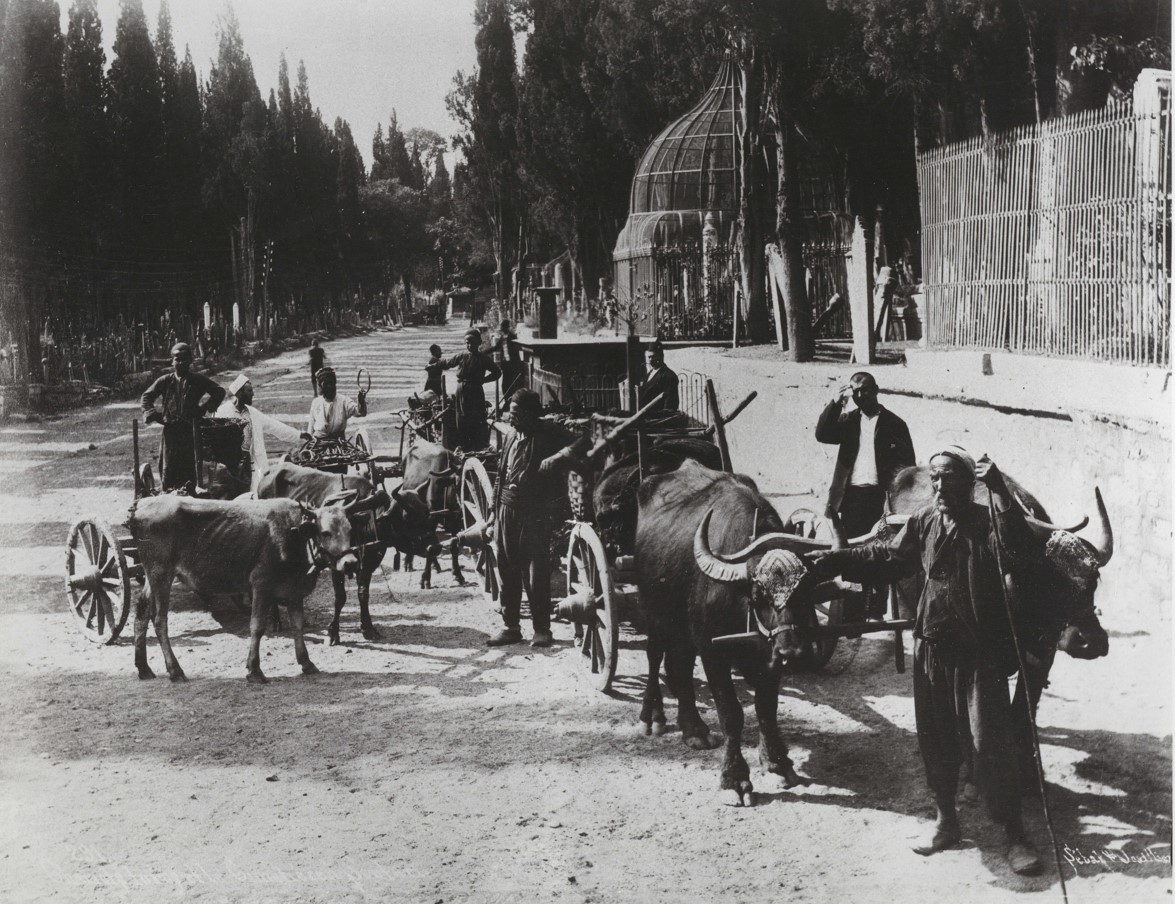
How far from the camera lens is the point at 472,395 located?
1322 cm

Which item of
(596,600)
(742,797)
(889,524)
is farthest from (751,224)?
(742,797)

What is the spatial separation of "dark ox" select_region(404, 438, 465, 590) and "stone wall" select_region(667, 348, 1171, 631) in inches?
133

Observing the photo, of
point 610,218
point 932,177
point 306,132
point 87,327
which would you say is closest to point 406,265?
point 87,327

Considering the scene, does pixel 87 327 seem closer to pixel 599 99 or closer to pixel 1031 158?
pixel 599 99

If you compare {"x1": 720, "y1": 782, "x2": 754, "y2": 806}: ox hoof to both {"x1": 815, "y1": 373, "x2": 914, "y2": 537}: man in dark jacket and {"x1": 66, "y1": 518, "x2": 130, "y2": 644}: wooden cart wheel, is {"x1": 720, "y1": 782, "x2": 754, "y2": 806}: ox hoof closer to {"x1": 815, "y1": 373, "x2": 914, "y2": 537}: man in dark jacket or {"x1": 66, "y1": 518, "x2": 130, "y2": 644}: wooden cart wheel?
{"x1": 815, "y1": 373, "x2": 914, "y2": 537}: man in dark jacket

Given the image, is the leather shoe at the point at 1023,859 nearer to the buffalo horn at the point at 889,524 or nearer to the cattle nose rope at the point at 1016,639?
the cattle nose rope at the point at 1016,639

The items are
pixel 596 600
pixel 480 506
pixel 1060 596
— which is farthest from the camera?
pixel 480 506

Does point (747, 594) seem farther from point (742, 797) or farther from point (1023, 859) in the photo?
point (1023, 859)

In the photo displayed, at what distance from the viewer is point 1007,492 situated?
195 inches

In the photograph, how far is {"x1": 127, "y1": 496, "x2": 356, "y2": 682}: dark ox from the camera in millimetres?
8266

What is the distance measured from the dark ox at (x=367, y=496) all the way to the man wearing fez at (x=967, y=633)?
5355mm

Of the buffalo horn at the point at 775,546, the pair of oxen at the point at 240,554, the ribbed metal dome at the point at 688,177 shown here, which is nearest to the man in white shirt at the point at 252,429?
the pair of oxen at the point at 240,554

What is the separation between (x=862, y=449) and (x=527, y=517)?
9.19 feet

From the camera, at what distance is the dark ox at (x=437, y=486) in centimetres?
1107
